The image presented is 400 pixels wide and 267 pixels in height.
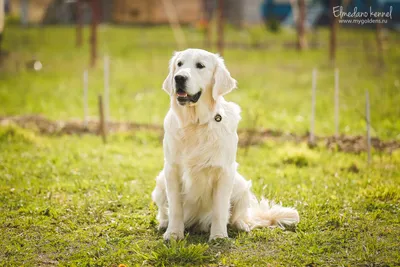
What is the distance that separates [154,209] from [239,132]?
4781mm

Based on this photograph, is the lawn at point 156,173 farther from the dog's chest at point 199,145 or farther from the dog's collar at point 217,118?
the dog's collar at point 217,118

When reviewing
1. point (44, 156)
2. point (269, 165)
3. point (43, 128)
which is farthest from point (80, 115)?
point (269, 165)

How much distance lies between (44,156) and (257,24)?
85.3 feet

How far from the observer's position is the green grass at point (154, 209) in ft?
13.9

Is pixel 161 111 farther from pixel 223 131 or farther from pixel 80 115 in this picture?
pixel 223 131

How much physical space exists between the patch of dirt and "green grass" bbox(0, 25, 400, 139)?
1.35 ft

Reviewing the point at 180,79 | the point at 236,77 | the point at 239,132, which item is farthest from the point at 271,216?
the point at 236,77

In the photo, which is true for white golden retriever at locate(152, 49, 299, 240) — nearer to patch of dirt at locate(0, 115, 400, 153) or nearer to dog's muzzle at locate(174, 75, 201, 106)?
dog's muzzle at locate(174, 75, 201, 106)

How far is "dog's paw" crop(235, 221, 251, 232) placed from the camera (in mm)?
4968

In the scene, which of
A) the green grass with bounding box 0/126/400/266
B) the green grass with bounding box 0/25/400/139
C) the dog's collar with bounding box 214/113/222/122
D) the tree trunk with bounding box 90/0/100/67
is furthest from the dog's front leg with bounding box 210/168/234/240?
the tree trunk with bounding box 90/0/100/67

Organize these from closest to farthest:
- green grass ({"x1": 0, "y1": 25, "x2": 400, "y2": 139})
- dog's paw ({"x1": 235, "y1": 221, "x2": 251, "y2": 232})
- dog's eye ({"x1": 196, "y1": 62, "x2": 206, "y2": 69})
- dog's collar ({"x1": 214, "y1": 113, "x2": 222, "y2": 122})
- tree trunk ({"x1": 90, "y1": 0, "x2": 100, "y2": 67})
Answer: dog's eye ({"x1": 196, "y1": 62, "x2": 206, "y2": 69}), dog's collar ({"x1": 214, "y1": 113, "x2": 222, "y2": 122}), dog's paw ({"x1": 235, "y1": 221, "x2": 251, "y2": 232}), green grass ({"x1": 0, "y1": 25, "x2": 400, "y2": 139}), tree trunk ({"x1": 90, "y1": 0, "x2": 100, "y2": 67})

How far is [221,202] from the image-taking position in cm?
463

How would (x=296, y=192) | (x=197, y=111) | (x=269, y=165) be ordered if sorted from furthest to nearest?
(x=269, y=165)
(x=296, y=192)
(x=197, y=111)

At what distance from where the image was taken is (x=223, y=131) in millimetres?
4691
